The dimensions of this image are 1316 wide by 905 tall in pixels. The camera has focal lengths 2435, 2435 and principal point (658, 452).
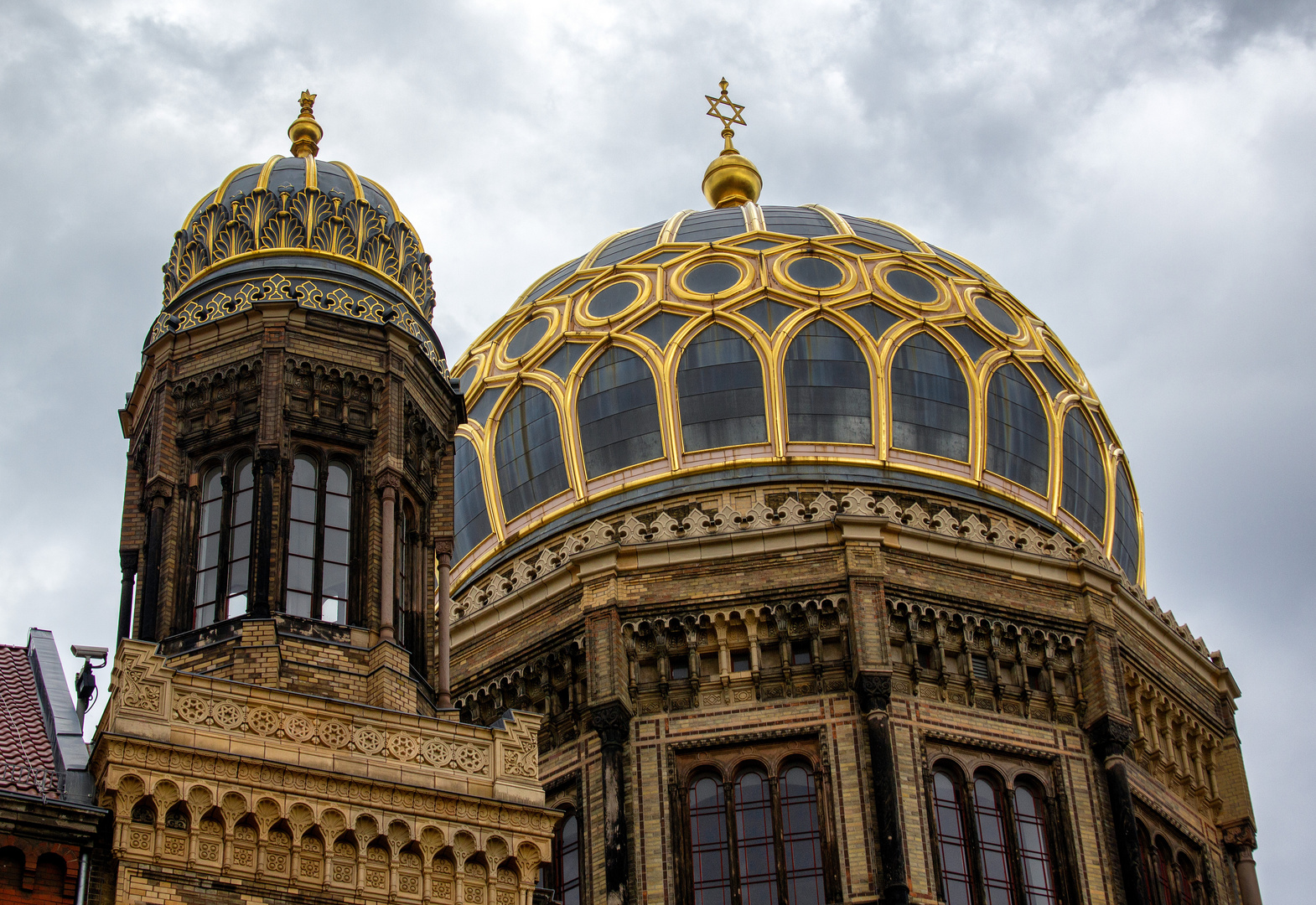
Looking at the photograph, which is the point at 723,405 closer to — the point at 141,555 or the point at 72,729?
the point at 141,555

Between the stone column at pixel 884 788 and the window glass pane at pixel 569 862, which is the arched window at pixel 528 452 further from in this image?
the stone column at pixel 884 788

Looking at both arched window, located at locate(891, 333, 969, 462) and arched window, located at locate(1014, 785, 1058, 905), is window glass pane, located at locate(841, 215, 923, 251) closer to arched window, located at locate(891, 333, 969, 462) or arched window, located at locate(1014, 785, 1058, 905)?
arched window, located at locate(891, 333, 969, 462)

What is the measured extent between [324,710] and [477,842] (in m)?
2.05

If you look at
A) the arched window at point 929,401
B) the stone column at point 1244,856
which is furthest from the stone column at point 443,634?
the stone column at point 1244,856

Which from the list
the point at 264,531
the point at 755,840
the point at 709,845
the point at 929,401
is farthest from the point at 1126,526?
the point at 264,531

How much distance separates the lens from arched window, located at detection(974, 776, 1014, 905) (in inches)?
1287

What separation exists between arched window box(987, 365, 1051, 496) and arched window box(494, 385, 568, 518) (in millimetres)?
6705

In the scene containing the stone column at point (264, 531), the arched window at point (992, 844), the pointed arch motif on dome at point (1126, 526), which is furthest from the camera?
the pointed arch motif on dome at point (1126, 526)

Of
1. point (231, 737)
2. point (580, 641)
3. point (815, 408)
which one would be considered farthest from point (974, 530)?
point (231, 737)

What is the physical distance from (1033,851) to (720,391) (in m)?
8.71

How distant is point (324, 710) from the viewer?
80.7 ft

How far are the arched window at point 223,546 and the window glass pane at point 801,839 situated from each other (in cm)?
937

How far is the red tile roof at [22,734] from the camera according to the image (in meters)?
23.1

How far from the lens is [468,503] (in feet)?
127
